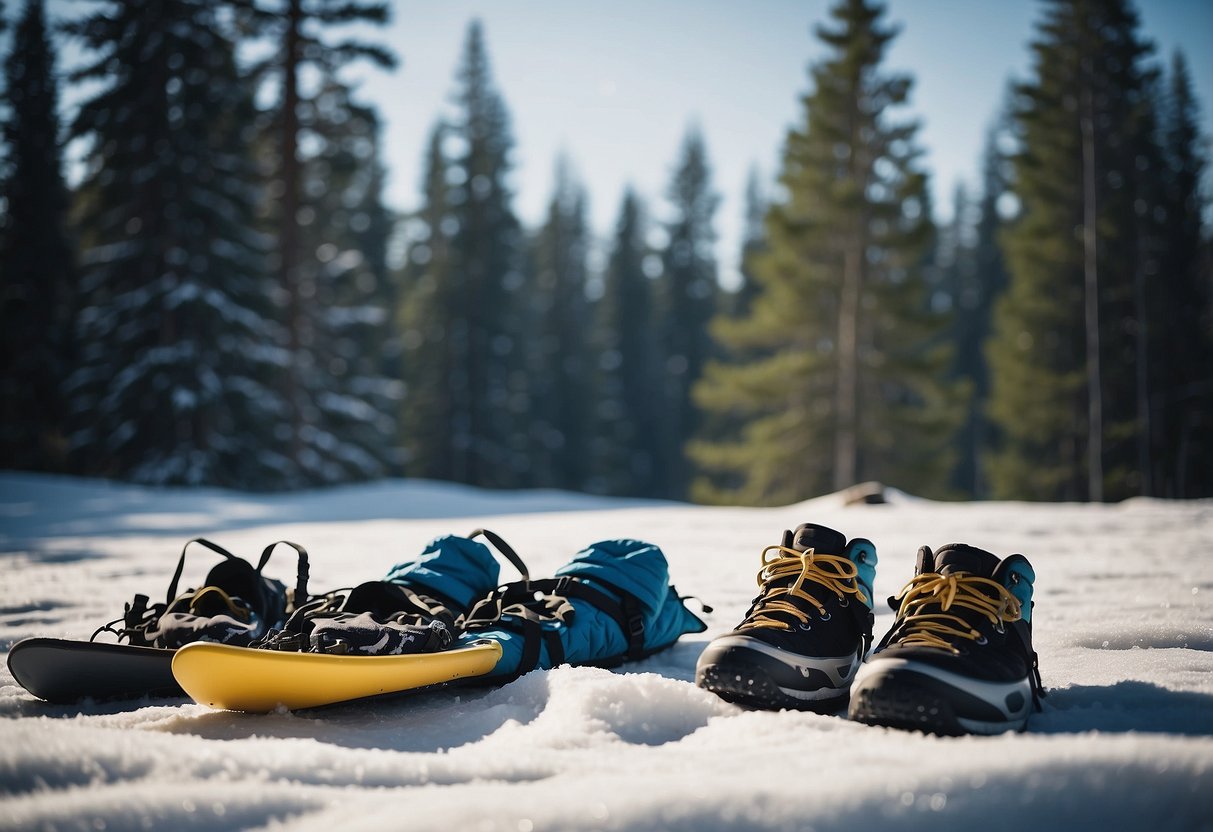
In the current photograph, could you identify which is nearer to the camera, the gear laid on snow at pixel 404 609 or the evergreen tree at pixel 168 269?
the gear laid on snow at pixel 404 609

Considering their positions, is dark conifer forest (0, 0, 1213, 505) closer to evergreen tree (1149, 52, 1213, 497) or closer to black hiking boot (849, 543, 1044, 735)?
evergreen tree (1149, 52, 1213, 497)

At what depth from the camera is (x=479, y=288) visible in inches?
1028

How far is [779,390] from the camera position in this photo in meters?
15.6

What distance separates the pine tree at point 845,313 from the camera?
1473 cm

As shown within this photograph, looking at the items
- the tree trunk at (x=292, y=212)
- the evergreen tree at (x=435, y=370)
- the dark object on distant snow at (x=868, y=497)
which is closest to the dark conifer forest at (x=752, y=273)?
the tree trunk at (x=292, y=212)

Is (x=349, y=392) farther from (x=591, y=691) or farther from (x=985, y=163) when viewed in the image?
(x=985, y=163)

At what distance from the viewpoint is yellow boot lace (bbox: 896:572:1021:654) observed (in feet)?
4.40

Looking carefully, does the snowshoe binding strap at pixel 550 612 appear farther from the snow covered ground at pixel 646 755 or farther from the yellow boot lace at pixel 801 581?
the yellow boot lace at pixel 801 581

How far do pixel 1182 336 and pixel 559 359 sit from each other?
831 inches

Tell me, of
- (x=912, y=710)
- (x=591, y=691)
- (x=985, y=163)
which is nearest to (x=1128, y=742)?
(x=912, y=710)

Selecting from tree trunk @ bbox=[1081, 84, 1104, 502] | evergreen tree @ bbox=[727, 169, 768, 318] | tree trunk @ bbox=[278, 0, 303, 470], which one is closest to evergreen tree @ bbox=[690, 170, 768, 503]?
evergreen tree @ bbox=[727, 169, 768, 318]

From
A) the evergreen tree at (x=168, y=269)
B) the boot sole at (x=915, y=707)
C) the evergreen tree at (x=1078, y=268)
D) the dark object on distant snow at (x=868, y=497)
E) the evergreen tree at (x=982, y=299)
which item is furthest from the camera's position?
the evergreen tree at (x=982, y=299)

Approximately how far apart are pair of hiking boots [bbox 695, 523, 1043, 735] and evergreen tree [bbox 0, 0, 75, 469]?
716 inches

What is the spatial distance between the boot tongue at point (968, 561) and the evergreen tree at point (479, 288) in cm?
2438
